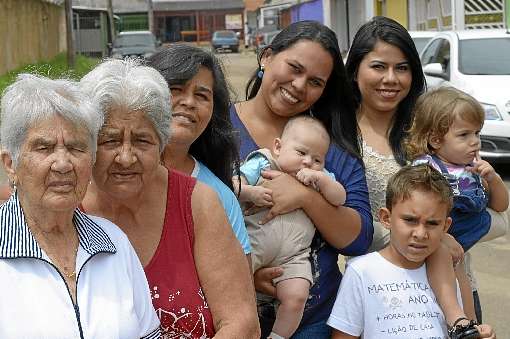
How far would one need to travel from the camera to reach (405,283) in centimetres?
324

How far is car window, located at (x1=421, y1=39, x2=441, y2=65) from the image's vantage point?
12.2 m

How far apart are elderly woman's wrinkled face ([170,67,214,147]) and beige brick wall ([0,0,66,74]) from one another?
19.6 meters

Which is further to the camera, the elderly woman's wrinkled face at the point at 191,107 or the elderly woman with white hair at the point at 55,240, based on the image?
the elderly woman's wrinkled face at the point at 191,107

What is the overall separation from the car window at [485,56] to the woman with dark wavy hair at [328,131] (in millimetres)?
7904

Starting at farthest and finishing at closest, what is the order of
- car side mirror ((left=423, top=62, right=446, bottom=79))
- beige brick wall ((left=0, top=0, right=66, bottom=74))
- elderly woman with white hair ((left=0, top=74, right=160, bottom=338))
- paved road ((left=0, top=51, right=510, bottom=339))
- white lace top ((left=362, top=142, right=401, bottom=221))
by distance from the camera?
beige brick wall ((left=0, top=0, right=66, bottom=74)) → car side mirror ((left=423, top=62, right=446, bottom=79)) → paved road ((left=0, top=51, right=510, bottom=339)) → white lace top ((left=362, top=142, right=401, bottom=221)) → elderly woman with white hair ((left=0, top=74, right=160, bottom=338))


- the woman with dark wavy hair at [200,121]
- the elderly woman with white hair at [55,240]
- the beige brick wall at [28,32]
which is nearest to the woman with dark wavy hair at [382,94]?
the woman with dark wavy hair at [200,121]

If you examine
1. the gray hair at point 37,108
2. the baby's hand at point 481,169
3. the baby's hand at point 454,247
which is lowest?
the baby's hand at point 454,247

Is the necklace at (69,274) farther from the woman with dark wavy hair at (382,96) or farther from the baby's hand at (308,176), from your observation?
the woman with dark wavy hair at (382,96)

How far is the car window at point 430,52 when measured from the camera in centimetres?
1222

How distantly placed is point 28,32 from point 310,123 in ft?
82.4

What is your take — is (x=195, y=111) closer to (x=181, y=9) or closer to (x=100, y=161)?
(x=100, y=161)

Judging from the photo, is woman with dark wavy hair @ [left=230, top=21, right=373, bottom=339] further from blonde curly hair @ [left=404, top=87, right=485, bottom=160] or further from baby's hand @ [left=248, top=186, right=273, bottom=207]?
blonde curly hair @ [left=404, top=87, right=485, bottom=160]

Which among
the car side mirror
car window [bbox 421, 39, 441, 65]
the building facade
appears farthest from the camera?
the building facade

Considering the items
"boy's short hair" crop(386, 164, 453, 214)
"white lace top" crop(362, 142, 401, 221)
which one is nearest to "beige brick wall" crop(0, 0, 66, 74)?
"white lace top" crop(362, 142, 401, 221)
